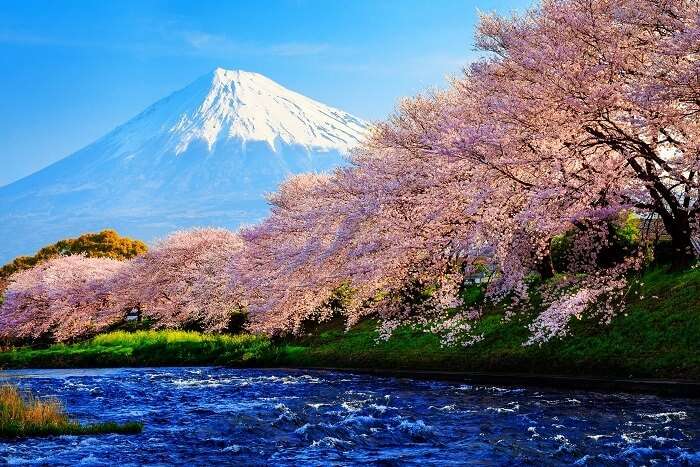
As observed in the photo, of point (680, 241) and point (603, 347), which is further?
point (680, 241)

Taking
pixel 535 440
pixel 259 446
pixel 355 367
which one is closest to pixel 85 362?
pixel 355 367

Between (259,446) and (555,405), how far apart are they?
6.81 metres

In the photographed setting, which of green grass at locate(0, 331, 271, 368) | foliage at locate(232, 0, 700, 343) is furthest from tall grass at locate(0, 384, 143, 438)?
green grass at locate(0, 331, 271, 368)

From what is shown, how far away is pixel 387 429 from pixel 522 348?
9163 mm

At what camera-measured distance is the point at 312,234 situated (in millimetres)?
28438

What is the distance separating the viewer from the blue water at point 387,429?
1227 cm

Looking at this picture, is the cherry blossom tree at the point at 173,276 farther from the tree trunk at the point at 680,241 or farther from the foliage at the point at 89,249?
the tree trunk at the point at 680,241

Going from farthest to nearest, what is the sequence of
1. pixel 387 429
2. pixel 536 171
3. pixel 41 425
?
pixel 536 171
pixel 41 425
pixel 387 429

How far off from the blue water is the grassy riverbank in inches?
84.9

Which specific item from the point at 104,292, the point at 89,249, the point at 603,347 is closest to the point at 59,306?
the point at 104,292

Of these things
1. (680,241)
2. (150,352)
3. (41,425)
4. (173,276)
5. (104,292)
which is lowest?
(41,425)

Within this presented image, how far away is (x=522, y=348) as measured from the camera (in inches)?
896

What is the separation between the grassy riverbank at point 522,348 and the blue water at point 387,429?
7.07 feet

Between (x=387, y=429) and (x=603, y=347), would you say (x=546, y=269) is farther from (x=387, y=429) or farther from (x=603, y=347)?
(x=387, y=429)
